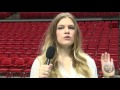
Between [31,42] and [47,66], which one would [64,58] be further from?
[31,42]

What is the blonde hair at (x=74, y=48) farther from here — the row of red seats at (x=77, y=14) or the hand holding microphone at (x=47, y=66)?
the row of red seats at (x=77, y=14)

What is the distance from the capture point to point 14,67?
194 inches

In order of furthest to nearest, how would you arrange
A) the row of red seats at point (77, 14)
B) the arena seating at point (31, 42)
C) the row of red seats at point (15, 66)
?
1. the row of red seats at point (77, 14)
2. the arena seating at point (31, 42)
3. the row of red seats at point (15, 66)

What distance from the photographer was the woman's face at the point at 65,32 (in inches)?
41.7

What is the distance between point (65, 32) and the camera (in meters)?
1.06

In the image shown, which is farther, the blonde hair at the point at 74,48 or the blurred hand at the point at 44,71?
the blonde hair at the point at 74,48

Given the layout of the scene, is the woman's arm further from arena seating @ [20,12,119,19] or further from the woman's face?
arena seating @ [20,12,119,19]

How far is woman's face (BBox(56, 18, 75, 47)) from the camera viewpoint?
3.47 ft

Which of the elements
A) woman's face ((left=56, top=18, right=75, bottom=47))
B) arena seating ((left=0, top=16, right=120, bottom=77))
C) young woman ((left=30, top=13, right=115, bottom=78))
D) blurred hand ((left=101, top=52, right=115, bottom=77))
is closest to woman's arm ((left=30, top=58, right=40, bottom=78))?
young woman ((left=30, top=13, right=115, bottom=78))

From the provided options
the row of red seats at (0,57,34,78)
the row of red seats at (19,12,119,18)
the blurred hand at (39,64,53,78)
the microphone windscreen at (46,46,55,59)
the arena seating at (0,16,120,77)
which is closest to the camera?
the blurred hand at (39,64,53,78)

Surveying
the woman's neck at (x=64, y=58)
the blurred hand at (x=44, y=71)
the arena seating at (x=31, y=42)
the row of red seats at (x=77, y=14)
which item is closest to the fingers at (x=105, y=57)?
the woman's neck at (x=64, y=58)

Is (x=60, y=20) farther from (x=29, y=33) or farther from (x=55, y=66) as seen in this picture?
(x=29, y=33)

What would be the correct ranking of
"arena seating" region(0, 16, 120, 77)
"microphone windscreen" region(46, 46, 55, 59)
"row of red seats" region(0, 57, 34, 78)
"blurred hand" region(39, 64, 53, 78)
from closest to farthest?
"blurred hand" region(39, 64, 53, 78), "microphone windscreen" region(46, 46, 55, 59), "row of red seats" region(0, 57, 34, 78), "arena seating" region(0, 16, 120, 77)

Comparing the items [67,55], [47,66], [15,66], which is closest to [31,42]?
[15,66]
